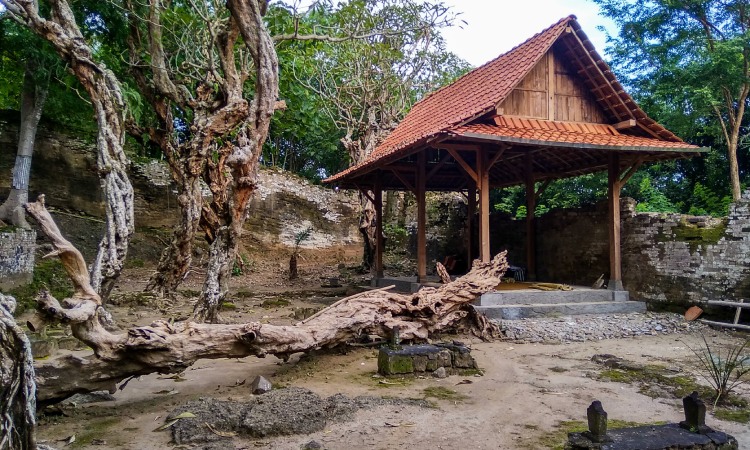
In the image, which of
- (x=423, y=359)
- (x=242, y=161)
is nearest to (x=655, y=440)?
(x=423, y=359)

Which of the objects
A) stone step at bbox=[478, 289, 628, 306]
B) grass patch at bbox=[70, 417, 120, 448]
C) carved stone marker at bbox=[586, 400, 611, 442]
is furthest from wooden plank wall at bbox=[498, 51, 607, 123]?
grass patch at bbox=[70, 417, 120, 448]

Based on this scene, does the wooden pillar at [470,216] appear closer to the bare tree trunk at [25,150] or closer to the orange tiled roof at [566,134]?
the orange tiled roof at [566,134]

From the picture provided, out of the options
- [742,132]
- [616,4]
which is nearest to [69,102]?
[616,4]

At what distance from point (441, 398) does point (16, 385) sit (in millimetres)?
3591

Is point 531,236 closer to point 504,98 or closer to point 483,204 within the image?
point 483,204

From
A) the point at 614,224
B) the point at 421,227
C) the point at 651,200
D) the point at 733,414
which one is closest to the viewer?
the point at 733,414

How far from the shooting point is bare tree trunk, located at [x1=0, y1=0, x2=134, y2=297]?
7.37 m

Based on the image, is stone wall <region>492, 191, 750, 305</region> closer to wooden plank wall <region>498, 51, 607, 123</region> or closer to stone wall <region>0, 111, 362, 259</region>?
wooden plank wall <region>498, 51, 607, 123</region>

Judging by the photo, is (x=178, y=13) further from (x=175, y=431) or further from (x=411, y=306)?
(x=175, y=431)

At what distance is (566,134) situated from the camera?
945 centimetres

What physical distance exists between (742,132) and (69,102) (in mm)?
19760

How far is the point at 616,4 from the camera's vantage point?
16.4 metres

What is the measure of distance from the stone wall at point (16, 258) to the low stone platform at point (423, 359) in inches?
312

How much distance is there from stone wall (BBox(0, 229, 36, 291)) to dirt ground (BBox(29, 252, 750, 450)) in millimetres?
3034
